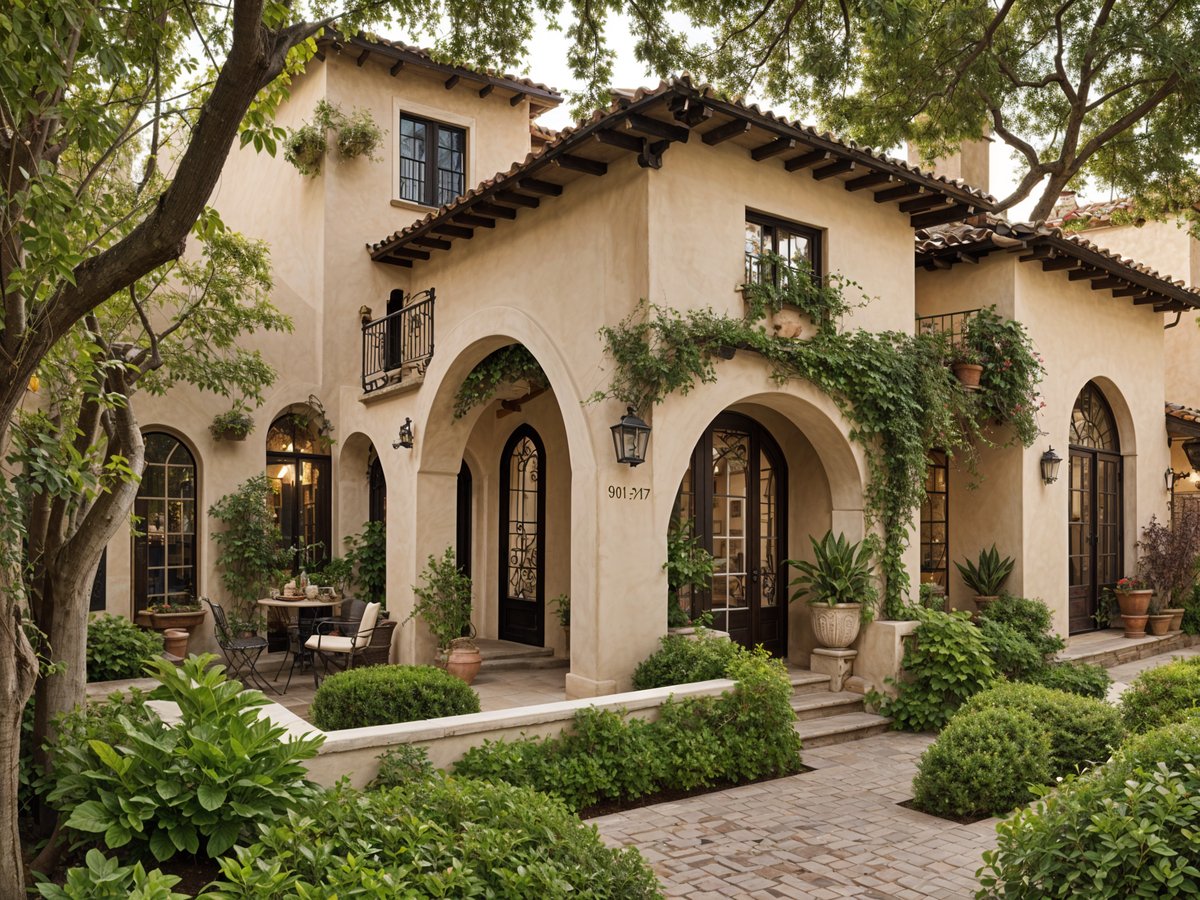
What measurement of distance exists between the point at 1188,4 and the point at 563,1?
7299 millimetres

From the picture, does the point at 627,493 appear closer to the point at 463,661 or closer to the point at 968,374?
the point at 463,661

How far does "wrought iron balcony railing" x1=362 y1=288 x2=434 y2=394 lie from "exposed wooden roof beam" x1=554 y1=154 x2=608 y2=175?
3676mm

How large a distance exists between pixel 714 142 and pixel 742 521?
418 centimetres

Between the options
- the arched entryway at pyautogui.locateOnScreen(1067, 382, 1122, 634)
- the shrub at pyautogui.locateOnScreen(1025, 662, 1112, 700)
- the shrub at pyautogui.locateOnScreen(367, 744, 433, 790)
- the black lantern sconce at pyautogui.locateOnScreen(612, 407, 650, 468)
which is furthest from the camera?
the arched entryway at pyautogui.locateOnScreen(1067, 382, 1122, 634)

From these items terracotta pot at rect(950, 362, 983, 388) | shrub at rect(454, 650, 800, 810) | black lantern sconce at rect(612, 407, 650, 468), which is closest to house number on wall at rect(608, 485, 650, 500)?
black lantern sconce at rect(612, 407, 650, 468)

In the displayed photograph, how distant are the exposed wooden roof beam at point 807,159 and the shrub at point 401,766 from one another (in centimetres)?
665

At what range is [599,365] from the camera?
8.86m

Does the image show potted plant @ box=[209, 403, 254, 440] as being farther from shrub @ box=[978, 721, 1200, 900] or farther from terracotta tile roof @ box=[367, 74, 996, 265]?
shrub @ box=[978, 721, 1200, 900]

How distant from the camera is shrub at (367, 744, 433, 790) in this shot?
5.70m

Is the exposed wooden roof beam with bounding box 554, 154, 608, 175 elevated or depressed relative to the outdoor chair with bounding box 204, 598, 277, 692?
→ elevated

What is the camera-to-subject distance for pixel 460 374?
11.2m

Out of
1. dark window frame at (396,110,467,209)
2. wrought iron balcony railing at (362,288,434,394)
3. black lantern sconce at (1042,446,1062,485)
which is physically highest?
dark window frame at (396,110,467,209)

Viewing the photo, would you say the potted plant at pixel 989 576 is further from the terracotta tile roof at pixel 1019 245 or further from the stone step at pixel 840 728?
the terracotta tile roof at pixel 1019 245

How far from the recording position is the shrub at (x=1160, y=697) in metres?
7.34
